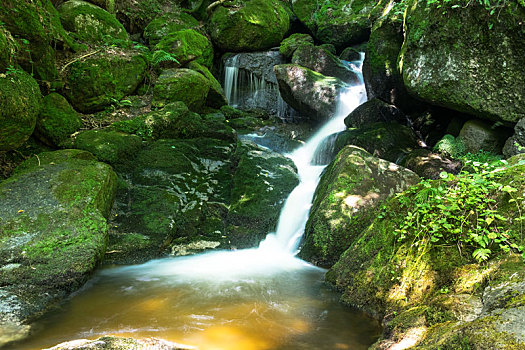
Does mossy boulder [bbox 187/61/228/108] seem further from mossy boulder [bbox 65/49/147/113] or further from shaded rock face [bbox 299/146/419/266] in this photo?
shaded rock face [bbox 299/146/419/266]

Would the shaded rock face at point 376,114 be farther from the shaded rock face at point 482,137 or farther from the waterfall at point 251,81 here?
the waterfall at point 251,81

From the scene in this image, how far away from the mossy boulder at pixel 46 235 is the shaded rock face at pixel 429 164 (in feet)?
20.4

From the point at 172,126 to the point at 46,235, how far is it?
4683 mm

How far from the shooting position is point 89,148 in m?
6.62

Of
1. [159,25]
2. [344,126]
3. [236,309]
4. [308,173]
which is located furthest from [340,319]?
[159,25]

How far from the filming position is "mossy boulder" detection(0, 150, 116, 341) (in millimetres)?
3596

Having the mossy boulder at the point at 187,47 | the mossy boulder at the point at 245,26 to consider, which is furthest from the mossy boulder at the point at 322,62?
the mossy boulder at the point at 187,47

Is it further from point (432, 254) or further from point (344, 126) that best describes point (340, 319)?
point (344, 126)

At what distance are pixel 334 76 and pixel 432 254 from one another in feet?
37.9

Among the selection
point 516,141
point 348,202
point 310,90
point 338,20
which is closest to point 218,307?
point 348,202

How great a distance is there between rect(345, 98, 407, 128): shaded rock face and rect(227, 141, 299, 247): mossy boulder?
274 cm

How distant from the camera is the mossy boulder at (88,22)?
9.32 metres

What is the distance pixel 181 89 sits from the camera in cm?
1016

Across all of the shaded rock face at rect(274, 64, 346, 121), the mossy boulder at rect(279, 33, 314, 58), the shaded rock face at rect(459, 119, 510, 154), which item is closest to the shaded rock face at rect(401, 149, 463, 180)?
the shaded rock face at rect(459, 119, 510, 154)
